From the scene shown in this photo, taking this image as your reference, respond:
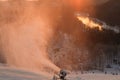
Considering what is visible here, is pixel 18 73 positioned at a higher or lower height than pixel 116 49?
lower

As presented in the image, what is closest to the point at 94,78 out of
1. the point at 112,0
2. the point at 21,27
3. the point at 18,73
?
the point at 18,73

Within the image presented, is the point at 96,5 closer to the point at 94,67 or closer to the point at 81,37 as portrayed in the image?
the point at 81,37

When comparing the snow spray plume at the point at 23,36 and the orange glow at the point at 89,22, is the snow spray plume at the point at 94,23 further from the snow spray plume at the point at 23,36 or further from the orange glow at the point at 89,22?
the snow spray plume at the point at 23,36

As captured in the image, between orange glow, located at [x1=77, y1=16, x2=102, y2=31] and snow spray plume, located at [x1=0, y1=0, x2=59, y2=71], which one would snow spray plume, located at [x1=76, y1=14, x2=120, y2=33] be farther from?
snow spray plume, located at [x1=0, y1=0, x2=59, y2=71]

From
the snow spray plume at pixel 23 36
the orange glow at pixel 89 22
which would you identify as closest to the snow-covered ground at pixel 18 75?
the snow spray plume at pixel 23 36

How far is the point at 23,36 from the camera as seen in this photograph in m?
19.8

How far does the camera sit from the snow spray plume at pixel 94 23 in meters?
35.1

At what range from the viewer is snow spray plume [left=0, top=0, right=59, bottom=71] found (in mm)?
17344

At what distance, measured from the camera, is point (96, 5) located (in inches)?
1481

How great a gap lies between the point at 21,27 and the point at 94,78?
27.5 feet

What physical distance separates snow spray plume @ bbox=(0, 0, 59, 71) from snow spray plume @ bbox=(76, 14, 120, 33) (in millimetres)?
6260

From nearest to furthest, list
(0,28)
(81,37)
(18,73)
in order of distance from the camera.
→ (18,73), (0,28), (81,37)

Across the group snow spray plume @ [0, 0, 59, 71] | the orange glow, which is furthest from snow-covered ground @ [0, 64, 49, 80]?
the orange glow

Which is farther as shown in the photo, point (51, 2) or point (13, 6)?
point (51, 2)
